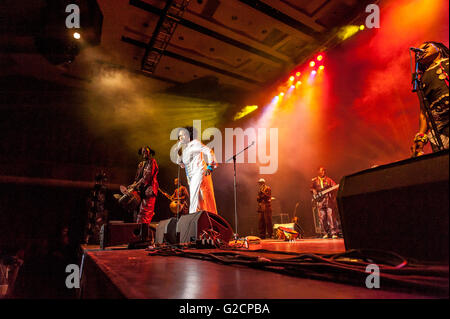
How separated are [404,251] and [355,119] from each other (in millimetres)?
7145

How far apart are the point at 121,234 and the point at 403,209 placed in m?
3.71

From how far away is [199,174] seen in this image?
454 cm

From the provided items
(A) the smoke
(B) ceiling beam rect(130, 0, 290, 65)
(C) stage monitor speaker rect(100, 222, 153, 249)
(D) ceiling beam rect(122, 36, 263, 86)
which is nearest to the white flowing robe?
(C) stage monitor speaker rect(100, 222, 153, 249)

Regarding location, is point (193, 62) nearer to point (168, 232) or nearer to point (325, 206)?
point (325, 206)

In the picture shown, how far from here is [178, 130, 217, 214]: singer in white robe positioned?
4.47 metres

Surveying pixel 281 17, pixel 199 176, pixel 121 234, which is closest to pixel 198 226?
pixel 121 234

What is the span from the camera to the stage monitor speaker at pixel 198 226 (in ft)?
9.39

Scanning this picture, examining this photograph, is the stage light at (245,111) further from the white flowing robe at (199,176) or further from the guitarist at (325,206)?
the white flowing robe at (199,176)

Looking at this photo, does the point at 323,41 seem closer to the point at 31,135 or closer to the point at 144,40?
the point at 144,40

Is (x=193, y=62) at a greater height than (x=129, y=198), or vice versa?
(x=193, y=62)

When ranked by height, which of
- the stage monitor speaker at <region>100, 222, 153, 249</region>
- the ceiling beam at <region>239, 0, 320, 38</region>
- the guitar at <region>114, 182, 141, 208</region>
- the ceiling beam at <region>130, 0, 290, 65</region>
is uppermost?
the ceiling beam at <region>239, 0, 320, 38</region>

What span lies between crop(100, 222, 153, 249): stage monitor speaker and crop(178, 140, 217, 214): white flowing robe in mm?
961

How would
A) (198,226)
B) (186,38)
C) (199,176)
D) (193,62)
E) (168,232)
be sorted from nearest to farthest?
(198,226)
(168,232)
(199,176)
(186,38)
(193,62)

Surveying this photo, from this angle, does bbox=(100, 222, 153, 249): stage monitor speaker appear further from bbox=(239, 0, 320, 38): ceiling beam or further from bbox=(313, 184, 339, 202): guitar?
bbox=(239, 0, 320, 38): ceiling beam
